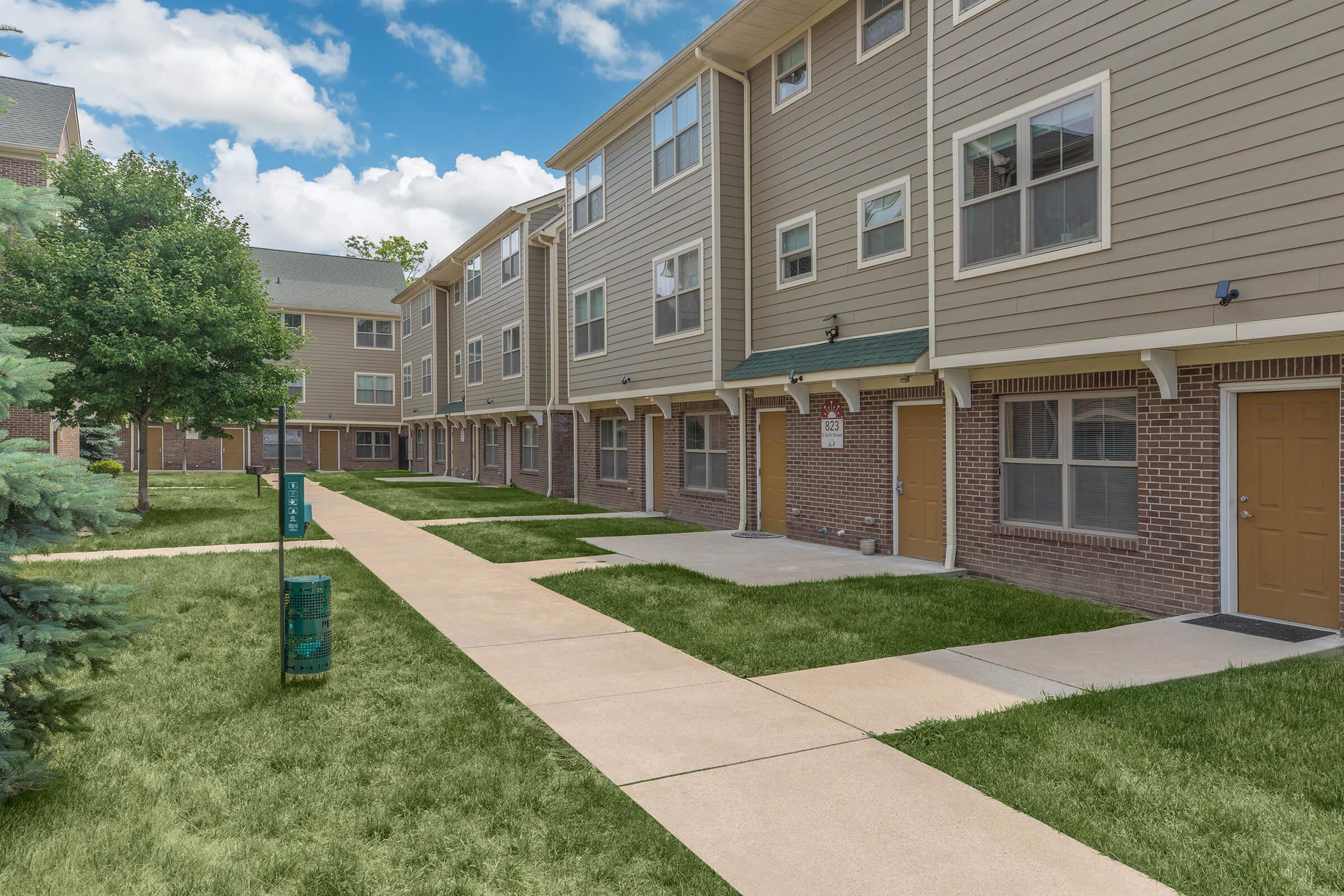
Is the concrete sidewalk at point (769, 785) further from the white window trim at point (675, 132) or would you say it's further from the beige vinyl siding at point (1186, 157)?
the white window trim at point (675, 132)

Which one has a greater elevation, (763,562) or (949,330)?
(949,330)

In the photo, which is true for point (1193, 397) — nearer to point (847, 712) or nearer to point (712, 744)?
point (847, 712)

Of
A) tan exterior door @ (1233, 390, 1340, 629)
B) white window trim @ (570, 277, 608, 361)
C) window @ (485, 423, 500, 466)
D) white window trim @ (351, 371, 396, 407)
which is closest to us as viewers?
tan exterior door @ (1233, 390, 1340, 629)

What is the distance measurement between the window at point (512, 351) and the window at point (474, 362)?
8.62 feet

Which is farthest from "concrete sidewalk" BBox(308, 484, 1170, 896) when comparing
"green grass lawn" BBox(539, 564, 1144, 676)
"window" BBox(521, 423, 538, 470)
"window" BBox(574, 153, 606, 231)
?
"window" BBox(521, 423, 538, 470)

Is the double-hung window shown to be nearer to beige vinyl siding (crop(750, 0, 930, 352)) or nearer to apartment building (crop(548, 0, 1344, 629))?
apartment building (crop(548, 0, 1344, 629))

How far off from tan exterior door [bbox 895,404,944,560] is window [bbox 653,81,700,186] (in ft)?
22.2

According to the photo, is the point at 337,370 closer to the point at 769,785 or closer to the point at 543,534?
the point at 543,534

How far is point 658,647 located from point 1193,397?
18.9 ft

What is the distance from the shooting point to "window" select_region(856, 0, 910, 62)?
11.4 meters

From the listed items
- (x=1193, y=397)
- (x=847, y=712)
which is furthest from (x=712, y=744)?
(x=1193, y=397)

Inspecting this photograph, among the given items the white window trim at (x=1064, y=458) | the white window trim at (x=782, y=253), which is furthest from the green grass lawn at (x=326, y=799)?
the white window trim at (x=782, y=253)

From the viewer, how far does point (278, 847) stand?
369 centimetres

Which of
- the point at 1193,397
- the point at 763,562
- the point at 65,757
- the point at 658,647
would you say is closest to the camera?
the point at 65,757
